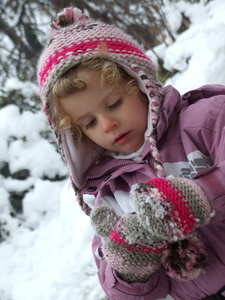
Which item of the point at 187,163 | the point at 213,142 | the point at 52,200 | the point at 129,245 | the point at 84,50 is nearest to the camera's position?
the point at 129,245

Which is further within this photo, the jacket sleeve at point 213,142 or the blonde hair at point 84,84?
the blonde hair at point 84,84

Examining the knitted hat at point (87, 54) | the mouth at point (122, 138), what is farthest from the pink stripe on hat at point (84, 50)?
the mouth at point (122, 138)

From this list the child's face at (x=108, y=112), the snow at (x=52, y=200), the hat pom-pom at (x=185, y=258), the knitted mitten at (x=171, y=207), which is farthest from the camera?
the snow at (x=52, y=200)

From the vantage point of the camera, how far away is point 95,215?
1202 millimetres

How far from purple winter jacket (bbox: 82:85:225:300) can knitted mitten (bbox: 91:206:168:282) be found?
156 millimetres

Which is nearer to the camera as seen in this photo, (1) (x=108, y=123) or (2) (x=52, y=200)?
(1) (x=108, y=123)

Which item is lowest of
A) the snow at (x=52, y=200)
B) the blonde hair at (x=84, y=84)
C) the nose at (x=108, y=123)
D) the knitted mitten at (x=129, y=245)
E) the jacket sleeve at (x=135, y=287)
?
the snow at (x=52, y=200)

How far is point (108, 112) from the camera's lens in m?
1.33

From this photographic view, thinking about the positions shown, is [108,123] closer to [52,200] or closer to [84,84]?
[84,84]

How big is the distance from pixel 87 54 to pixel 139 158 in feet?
1.67

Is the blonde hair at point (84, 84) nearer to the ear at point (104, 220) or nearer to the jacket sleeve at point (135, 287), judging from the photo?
the ear at point (104, 220)

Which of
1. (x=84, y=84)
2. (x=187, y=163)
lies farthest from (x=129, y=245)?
(x=84, y=84)

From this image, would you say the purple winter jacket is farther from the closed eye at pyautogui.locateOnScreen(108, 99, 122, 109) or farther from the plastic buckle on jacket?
the closed eye at pyautogui.locateOnScreen(108, 99, 122, 109)

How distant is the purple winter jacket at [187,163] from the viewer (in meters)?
1.19
